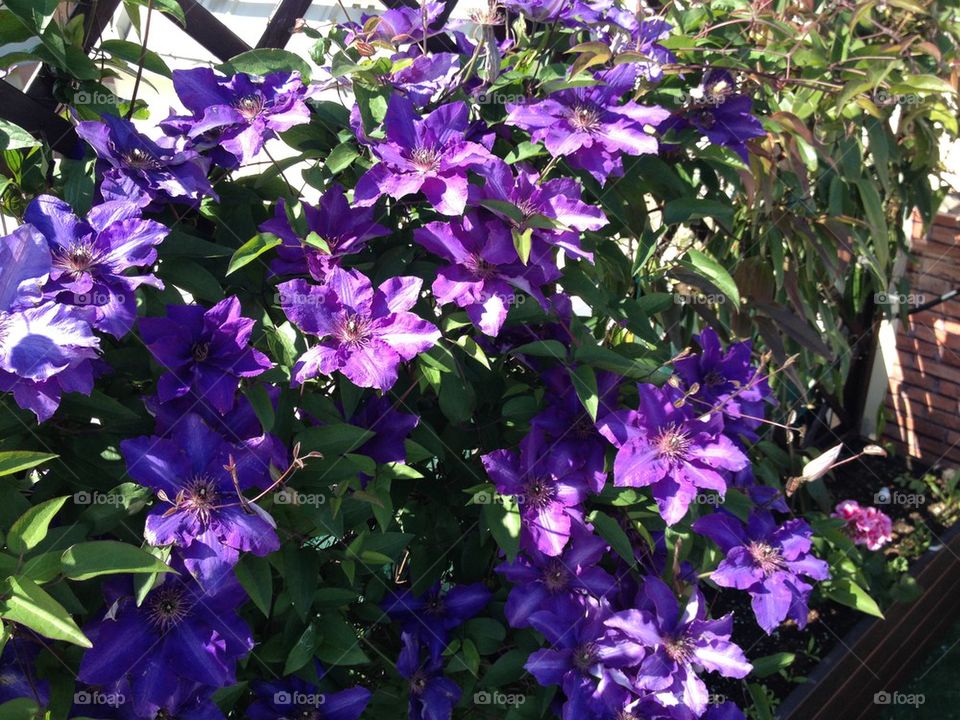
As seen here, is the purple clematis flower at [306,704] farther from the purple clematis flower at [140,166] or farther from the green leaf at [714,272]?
the green leaf at [714,272]

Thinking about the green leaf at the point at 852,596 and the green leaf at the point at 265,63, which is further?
the green leaf at the point at 852,596

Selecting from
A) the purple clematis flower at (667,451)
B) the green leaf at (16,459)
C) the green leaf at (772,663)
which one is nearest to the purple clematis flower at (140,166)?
the green leaf at (16,459)

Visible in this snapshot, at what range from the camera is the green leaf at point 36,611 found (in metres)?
0.67

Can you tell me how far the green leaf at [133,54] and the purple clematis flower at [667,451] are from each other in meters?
0.62

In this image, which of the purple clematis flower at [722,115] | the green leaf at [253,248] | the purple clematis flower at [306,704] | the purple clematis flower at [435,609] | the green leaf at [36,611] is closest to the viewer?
the green leaf at [36,611]

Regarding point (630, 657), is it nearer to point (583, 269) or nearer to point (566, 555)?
point (566, 555)

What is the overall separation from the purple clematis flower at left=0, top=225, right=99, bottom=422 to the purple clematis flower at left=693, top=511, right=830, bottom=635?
2.41 feet

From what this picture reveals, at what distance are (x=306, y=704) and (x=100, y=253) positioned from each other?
0.51 metres

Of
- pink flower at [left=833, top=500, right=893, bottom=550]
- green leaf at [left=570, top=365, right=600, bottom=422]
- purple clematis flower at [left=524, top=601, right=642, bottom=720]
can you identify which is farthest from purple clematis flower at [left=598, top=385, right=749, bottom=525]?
pink flower at [left=833, top=500, right=893, bottom=550]

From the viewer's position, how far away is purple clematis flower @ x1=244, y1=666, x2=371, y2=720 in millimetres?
999

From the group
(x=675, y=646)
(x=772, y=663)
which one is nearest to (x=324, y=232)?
(x=675, y=646)

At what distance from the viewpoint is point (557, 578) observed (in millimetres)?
1114

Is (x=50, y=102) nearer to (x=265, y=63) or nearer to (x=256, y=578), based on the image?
(x=265, y=63)

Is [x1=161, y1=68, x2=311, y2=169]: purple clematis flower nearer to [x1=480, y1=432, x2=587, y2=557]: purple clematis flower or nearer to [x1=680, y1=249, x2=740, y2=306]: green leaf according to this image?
[x1=480, y1=432, x2=587, y2=557]: purple clematis flower
